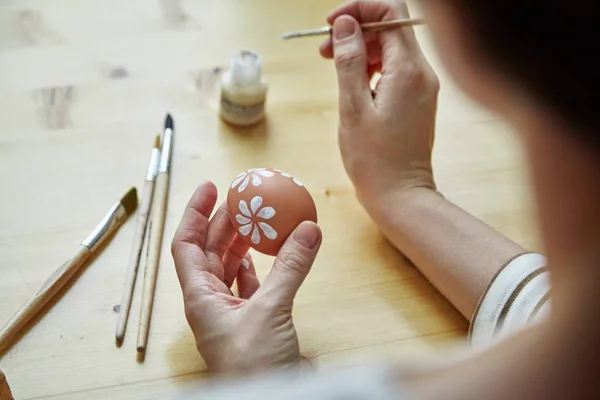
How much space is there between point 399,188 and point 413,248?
9 cm

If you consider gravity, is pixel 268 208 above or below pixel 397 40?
below

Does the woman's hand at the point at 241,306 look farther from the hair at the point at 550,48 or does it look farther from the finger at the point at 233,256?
the hair at the point at 550,48

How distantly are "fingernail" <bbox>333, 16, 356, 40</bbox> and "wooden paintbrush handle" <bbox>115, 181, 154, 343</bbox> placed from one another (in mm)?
314

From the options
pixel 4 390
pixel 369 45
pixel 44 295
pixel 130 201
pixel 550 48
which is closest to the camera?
pixel 550 48

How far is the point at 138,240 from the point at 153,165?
12 cm

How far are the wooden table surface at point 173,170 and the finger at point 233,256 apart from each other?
0.04 m

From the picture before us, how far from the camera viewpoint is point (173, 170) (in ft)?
2.94

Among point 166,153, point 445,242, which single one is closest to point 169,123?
point 166,153

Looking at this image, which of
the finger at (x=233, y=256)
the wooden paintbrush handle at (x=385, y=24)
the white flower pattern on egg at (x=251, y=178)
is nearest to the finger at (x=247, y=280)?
the finger at (x=233, y=256)

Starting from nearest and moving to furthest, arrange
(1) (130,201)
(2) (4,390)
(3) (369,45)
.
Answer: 1. (2) (4,390)
2. (1) (130,201)
3. (3) (369,45)

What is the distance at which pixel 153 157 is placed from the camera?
884 millimetres

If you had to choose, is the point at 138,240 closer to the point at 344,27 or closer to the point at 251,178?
the point at 251,178

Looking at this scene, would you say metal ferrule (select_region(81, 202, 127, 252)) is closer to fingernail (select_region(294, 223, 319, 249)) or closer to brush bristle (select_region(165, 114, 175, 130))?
brush bristle (select_region(165, 114, 175, 130))

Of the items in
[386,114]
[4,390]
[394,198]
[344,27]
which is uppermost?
[344,27]
